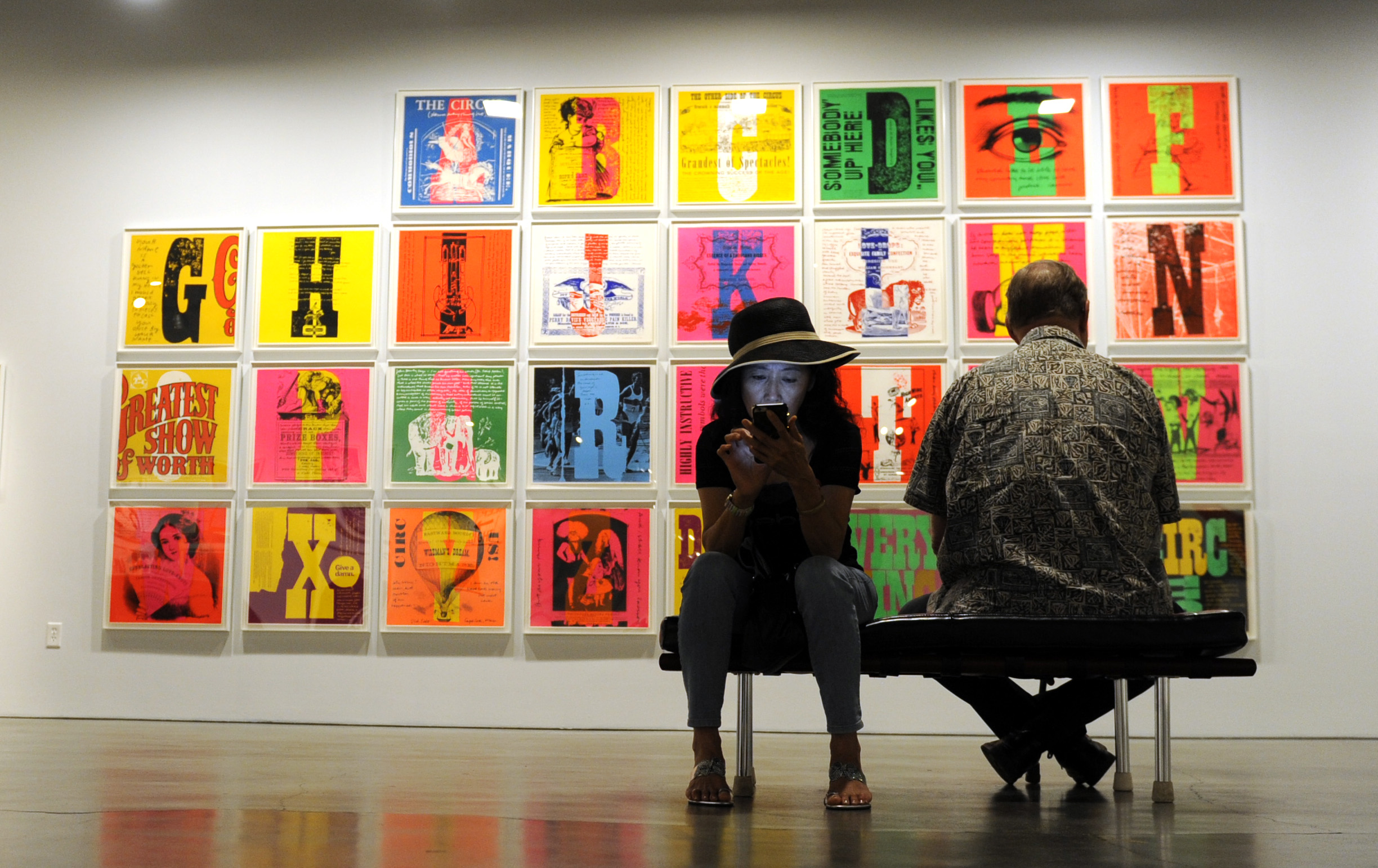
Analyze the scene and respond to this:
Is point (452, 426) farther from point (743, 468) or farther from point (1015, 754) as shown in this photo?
point (1015, 754)

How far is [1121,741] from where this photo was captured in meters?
2.53

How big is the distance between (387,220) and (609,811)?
11.4ft

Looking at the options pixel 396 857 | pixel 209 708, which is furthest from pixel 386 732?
pixel 396 857

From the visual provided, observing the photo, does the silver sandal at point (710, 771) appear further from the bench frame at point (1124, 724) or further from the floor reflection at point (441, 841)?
the floor reflection at point (441, 841)

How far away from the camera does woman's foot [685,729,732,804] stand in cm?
222

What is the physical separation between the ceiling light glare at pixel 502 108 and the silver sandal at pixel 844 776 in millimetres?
3596

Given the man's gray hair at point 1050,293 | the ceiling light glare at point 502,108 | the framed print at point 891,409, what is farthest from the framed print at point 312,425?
the man's gray hair at point 1050,293

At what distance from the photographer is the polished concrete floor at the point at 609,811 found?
65.8 inches

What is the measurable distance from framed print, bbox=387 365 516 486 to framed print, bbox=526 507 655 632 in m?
0.35

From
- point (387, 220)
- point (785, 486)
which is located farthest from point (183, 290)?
point (785, 486)

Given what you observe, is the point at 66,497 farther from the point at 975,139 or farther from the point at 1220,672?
the point at 1220,672

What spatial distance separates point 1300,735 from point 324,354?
4.54 m

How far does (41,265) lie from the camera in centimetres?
502

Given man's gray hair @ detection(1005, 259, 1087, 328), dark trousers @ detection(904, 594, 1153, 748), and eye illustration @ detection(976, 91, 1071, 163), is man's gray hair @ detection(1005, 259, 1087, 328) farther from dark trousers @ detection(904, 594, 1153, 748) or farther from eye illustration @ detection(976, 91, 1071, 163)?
eye illustration @ detection(976, 91, 1071, 163)
